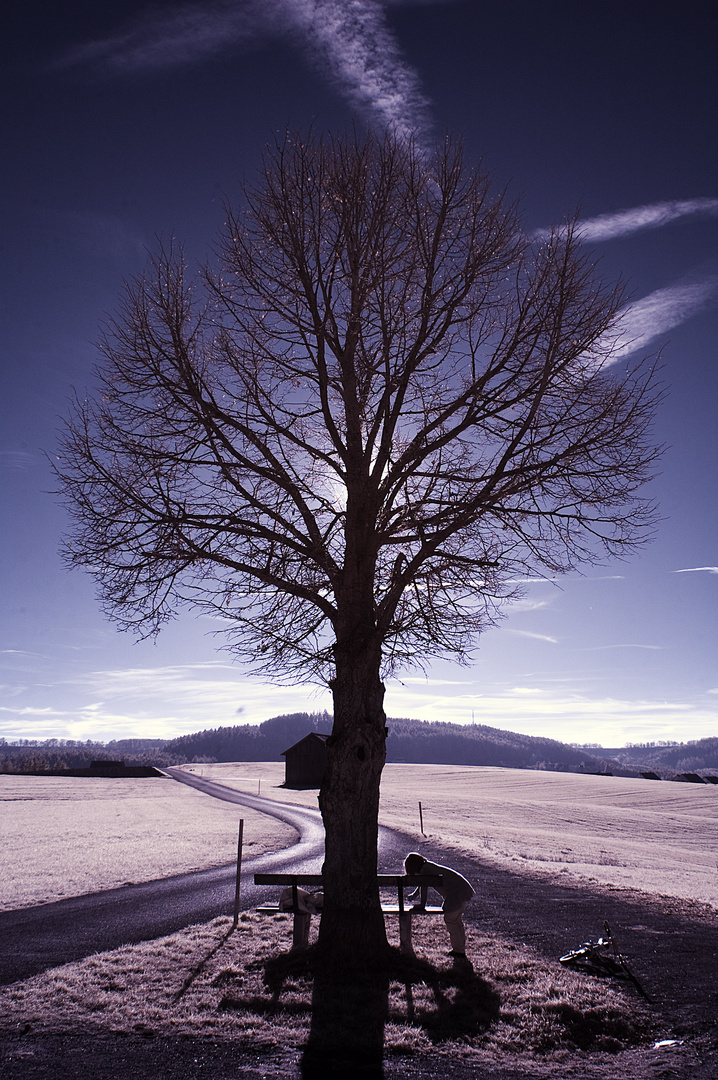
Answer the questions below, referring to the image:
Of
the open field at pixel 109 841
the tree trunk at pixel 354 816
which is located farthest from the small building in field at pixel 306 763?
the tree trunk at pixel 354 816

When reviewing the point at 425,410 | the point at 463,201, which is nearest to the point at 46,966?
the point at 425,410

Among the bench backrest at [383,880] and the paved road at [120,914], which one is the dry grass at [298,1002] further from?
the paved road at [120,914]

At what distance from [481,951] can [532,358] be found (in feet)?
27.0

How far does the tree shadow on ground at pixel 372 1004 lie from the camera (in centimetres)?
530

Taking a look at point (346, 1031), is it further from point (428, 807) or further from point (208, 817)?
point (428, 807)

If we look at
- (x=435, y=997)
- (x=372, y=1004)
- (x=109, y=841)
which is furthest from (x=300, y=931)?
(x=109, y=841)

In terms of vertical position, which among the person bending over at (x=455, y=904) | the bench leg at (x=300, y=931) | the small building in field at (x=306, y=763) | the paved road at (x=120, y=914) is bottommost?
the small building in field at (x=306, y=763)

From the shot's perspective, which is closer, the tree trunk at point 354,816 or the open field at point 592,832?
the tree trunk at point 354,816

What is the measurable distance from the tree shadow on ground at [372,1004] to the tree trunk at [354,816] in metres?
0.29

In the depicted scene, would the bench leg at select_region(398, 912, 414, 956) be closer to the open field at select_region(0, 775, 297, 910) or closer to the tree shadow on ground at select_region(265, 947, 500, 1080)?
the tree shadow on ground at select_region(265, 947, 500, 1080)

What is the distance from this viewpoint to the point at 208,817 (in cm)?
3153

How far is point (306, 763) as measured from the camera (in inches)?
2381

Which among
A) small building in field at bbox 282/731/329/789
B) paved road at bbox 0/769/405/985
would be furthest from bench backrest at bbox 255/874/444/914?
small building in field at bbox 282/731/329/789

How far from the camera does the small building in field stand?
2352 inches
